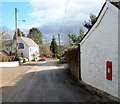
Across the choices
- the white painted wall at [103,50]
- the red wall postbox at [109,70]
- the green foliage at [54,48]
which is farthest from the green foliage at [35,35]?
the red wall postbox at [109,70]

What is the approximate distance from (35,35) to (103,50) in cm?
7914

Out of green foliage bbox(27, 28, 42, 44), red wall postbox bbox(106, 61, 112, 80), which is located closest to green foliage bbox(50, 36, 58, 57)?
green foliage bbox(27, 28, 42, 44)

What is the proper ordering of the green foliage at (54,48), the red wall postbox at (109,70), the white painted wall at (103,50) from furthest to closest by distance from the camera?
1. the green foliage at (54,48)
2. the red wall postbox at (109,70)
3. the white painted wall at (103,50)

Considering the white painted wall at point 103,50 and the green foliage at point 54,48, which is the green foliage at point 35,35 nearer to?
the green foliage at point 54,48

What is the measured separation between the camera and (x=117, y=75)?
6.89 m

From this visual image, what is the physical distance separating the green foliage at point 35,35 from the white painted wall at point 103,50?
75.5 metres

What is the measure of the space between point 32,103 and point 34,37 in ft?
263

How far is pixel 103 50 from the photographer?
324 inches

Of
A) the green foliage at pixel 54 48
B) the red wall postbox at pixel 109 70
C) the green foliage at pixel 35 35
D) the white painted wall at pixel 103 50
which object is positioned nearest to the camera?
the white painted wall at pixel 103 50

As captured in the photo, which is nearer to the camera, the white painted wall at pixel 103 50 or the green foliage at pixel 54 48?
the white painted wall at pixel 103 50

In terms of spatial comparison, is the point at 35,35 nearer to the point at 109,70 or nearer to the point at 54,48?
the point at 54,48

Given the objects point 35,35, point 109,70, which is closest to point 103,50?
point 109,70

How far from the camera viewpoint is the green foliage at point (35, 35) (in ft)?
279

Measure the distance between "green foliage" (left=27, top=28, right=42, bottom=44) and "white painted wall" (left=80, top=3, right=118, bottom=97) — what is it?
248 feet
